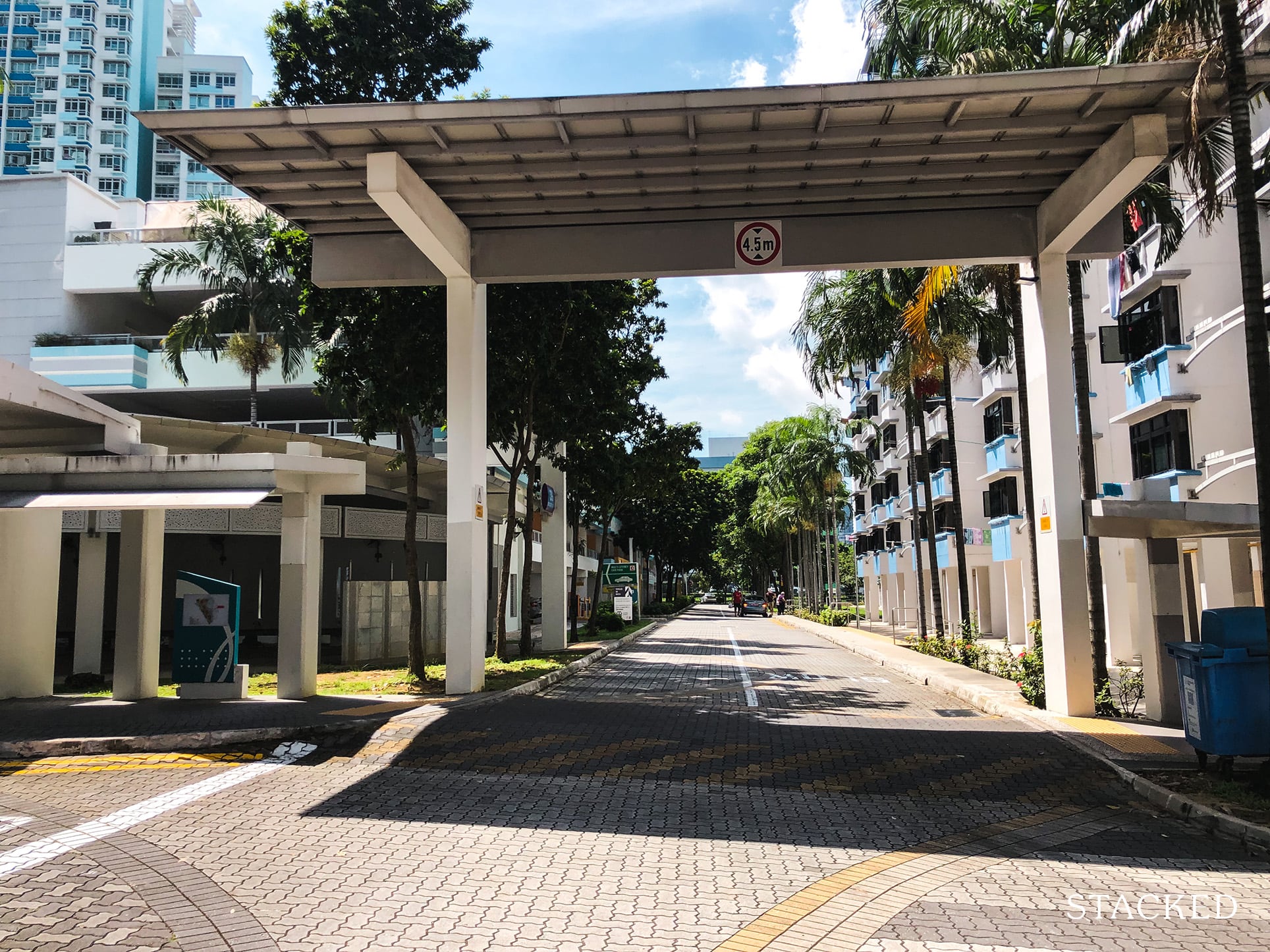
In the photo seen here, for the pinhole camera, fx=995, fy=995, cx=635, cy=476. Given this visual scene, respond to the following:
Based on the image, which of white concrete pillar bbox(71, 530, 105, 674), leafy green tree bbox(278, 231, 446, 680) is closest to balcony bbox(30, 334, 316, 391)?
white concrete pillar bbox(71, 530, 105, 674)

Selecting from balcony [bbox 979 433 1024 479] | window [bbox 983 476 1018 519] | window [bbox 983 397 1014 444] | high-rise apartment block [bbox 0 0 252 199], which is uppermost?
high-rise apartment block [bbox 0 0 252 199]

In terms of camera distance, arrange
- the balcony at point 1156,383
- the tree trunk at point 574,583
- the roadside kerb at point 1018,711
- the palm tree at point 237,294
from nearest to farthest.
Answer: the roadside kerb at point 1018,711 < the balcony at point 1156,383 < the tree trunk at point 574,583 < the palm tree at point 237,294

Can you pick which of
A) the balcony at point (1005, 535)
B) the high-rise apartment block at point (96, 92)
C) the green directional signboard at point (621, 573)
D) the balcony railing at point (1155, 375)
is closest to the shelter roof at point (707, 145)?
the balcony railing at point (1155, 375)

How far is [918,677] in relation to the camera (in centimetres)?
1945

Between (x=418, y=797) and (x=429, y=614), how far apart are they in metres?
16.9

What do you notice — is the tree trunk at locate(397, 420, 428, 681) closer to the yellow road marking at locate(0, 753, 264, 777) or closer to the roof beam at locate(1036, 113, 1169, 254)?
the yellow road marking at locate(0, 753, 264, 777)

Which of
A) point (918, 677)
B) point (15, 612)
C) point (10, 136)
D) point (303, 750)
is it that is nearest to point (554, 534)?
point (918, 677)

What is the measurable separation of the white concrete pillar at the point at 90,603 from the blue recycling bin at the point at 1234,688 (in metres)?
17.1

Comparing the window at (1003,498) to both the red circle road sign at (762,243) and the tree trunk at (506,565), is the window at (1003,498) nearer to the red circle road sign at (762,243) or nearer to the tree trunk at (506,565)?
the tree trunk at (506,565)

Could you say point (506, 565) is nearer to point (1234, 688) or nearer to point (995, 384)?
point (1234, 688)

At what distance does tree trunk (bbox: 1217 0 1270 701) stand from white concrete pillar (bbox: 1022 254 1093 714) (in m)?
3.88

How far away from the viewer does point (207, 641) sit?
14.6 meters

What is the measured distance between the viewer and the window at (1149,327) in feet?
82.0

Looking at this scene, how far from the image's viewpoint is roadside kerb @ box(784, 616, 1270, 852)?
7440 mm
